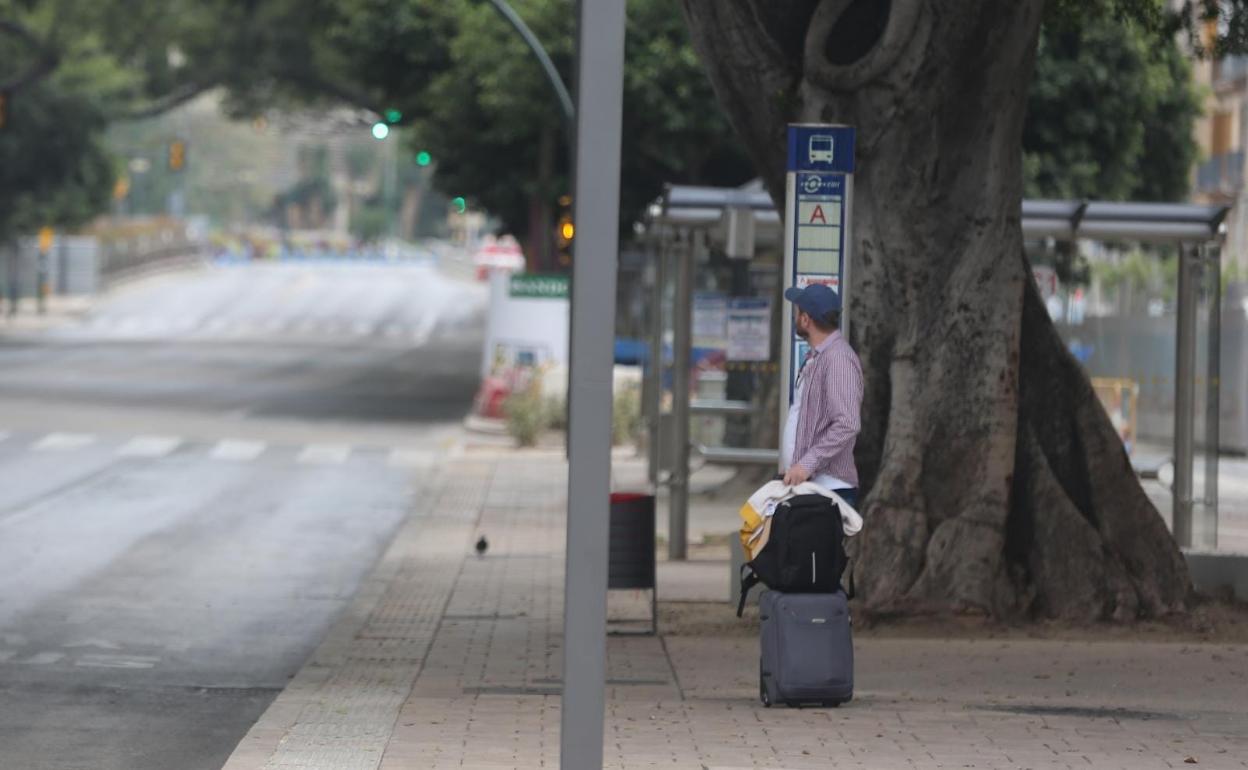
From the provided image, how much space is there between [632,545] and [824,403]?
326 cm

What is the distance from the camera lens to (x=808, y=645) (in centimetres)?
877

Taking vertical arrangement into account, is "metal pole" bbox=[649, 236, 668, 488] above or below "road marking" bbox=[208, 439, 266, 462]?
above

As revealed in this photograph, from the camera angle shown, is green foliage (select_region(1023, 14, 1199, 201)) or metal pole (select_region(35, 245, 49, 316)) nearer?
green foliage (select_region(1023, 14, 1199, 201))

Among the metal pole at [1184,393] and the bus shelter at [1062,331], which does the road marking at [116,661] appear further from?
the metal pole at [1184,393]

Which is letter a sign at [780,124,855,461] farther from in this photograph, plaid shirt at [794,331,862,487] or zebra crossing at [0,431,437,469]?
zebra crossing at [0,431,437,469]

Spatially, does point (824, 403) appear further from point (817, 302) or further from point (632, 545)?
point (632, 545)

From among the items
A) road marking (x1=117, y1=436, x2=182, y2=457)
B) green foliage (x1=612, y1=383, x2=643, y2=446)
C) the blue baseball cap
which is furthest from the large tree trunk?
green foliage (x1=612, y1=383, x2=643, y2=446)

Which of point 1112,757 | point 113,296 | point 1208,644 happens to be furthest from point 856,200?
point 113,296

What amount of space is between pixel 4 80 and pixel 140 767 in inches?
1975

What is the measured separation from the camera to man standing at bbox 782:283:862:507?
8883mm

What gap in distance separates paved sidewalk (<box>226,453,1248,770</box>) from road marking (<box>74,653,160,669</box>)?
3.00 feet

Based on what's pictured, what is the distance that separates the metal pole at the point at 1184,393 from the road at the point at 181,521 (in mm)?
6248

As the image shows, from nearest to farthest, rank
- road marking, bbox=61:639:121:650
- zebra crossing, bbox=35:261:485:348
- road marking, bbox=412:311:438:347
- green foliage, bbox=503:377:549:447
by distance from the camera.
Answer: road marking, bbox=61:639:121:650 → green foliage, bbox=503:377:549:447 → zebra crossing, bbox=35:261:485:348 → road marking, bbox=412:311:438:347

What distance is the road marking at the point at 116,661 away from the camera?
11.1 m
